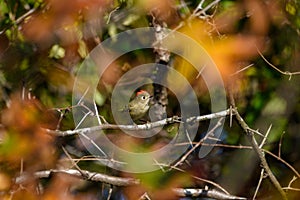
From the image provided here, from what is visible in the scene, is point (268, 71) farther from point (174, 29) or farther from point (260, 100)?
point (174, 29)

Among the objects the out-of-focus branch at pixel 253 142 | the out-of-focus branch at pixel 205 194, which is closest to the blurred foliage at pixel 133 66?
the out-of-focus branch at pixel 205 194

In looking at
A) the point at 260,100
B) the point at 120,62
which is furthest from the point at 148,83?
the point at 260,100

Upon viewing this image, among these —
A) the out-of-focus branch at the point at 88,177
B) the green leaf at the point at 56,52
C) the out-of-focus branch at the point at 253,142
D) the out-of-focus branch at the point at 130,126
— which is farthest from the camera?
the green leaf at the point at 56,52

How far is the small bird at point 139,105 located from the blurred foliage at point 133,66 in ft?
0.36

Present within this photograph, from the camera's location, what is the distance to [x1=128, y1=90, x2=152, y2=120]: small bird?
13.7ft

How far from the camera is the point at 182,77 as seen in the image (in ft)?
13.9

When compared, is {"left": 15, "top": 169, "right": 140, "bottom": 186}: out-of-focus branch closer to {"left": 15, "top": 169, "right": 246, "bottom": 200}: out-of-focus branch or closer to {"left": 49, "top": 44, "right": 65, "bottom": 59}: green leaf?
{"left": 15, "top": 169, "right": 246, "bottom": 200}: out-of-focus branch

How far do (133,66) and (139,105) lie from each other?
30 centimetres

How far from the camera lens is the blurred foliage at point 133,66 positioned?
3975 mm

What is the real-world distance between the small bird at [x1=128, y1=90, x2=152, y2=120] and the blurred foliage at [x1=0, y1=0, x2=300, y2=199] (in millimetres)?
110

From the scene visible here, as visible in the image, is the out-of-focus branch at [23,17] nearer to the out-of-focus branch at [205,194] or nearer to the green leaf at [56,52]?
the green leaf at [56,52]

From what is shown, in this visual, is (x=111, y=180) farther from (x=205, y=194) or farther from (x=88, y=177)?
(x=205, y=194)

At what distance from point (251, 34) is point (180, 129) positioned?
0.55 m

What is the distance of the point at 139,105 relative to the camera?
416 cm
